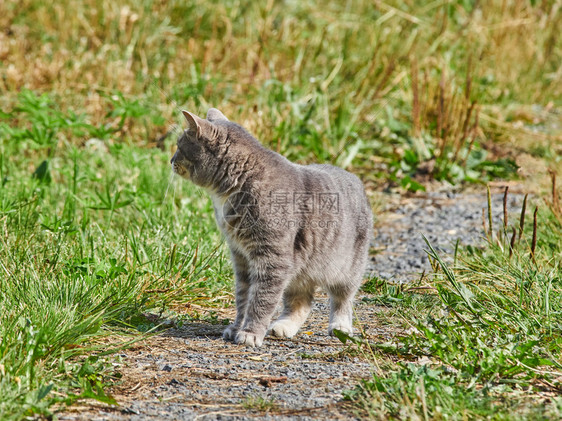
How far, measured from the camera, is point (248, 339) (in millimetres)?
3184

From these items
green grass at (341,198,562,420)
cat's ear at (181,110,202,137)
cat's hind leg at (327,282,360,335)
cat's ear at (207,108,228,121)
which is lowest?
cat's hind leg at (327,282,360,335)

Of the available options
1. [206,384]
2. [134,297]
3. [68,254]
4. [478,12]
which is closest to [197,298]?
[134,297]

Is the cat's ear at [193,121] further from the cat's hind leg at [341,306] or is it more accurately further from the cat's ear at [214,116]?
the cat's hind leg at [341,306]

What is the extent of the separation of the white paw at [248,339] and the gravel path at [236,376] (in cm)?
5

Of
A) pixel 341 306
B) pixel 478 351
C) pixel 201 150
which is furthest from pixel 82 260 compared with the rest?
pixel 478 351

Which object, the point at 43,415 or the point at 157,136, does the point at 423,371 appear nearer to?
the point at 43,415

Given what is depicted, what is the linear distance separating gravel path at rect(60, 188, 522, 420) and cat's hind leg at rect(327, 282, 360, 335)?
9 centimetres

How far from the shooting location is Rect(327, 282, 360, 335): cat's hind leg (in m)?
3.44

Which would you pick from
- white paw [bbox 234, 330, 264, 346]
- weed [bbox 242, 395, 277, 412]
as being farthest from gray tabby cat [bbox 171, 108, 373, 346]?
weed [bbox 242, 395, 277, 412]

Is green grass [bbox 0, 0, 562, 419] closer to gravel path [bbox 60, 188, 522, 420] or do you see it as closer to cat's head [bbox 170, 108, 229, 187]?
gravel path [bbox 60, 188, 522, 420]

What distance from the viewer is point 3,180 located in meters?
4.25

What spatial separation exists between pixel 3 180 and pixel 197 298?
159cm

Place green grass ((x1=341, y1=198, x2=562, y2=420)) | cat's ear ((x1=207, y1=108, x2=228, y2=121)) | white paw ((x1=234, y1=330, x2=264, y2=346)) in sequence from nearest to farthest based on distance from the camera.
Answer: green grass ((x1=341, y1=198, x2=562, y2=420)), white paw ((x1=234, y1=330, x2=264, y2=346)), cat's ear ((x1=207, y1=108, x2=228, y2=121))

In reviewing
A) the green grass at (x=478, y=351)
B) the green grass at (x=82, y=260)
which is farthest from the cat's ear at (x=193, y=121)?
the green grass at (x=478, y=351)
